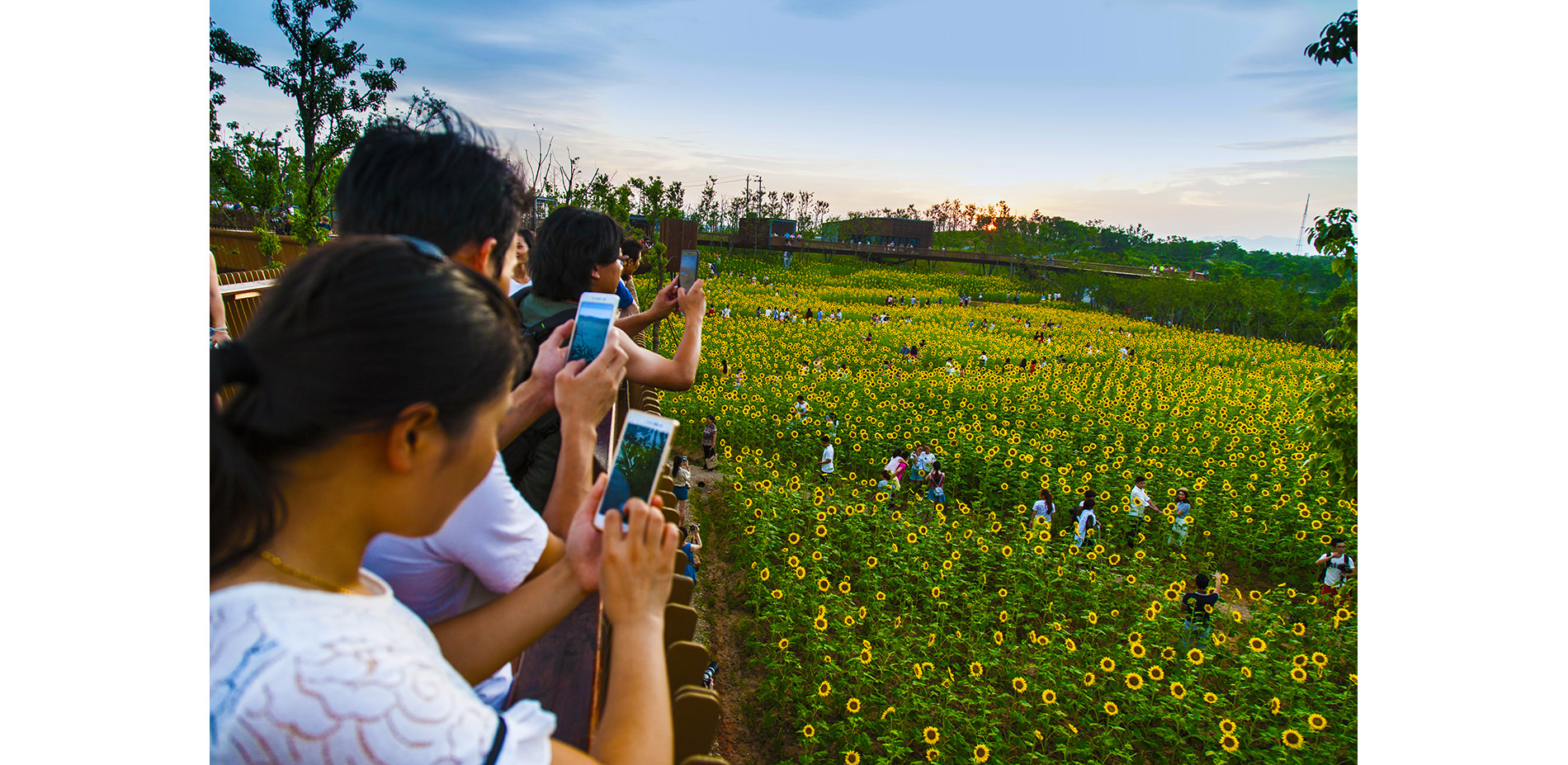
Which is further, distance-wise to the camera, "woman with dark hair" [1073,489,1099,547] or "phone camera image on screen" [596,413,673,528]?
"woman with dark hair" [1073,489,1099,547]

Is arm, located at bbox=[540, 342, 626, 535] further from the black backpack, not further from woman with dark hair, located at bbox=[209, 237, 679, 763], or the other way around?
the black backpack

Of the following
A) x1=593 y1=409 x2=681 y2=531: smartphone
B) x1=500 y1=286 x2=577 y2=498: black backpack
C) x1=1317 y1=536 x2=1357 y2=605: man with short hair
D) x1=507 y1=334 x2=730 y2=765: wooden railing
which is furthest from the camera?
x1=1317 y1=536 x2=1357 y2=605: man with short hair

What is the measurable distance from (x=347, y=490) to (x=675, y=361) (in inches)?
56.3

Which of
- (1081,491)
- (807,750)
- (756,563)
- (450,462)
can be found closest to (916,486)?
(1081,491)

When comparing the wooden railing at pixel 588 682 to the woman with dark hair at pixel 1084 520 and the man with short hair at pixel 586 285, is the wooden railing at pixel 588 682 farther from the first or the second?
the woman with dark hair at pixel 1084 520

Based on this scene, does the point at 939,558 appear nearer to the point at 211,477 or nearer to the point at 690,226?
the point at 211,477

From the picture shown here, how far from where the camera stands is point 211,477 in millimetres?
797

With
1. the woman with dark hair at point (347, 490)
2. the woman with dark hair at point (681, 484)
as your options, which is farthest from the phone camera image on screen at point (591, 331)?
the woman with dark hair at point (681, 484)

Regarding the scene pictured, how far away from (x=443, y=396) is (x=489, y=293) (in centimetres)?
15

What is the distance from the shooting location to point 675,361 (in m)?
2.29

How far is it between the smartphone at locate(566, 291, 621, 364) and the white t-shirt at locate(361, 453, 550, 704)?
0.38 metres

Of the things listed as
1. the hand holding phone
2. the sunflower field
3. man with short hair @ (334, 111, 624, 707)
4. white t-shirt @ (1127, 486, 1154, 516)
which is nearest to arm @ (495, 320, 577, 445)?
man with short hair @ (334, 111, 624, 707)

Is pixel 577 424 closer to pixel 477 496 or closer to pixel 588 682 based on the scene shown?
pixel 477 496

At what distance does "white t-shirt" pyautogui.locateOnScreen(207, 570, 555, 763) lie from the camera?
2.37 feet
